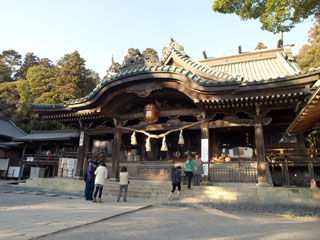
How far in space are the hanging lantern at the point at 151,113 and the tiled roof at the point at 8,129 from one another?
2363cm

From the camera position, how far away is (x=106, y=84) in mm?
12031

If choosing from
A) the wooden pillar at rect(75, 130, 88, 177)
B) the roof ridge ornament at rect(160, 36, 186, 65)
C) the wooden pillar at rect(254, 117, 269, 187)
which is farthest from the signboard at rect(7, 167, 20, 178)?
the wooden pillar at rect(254, 117, 269, 187)

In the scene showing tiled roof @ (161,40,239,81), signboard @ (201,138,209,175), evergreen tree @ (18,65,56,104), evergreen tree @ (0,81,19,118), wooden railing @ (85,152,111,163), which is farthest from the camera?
evergreen tree @ (0,81,19,118)

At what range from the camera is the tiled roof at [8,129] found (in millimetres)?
28347

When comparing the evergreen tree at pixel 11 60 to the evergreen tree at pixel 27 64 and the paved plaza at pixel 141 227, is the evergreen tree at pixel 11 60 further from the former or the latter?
the paved plaza at pixel 141 227

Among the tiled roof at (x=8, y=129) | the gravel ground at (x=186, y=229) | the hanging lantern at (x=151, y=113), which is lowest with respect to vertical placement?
the gravel ground at (x=186, y=229)

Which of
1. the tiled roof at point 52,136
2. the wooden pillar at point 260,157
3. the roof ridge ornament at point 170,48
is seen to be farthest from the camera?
the tiled roof at point 52,136

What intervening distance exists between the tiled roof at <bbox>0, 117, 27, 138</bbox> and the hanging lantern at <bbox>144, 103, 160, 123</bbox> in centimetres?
2363

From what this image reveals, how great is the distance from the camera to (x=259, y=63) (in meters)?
17.5

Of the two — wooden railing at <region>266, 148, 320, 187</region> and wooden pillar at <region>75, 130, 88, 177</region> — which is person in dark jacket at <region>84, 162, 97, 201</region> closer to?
wooden pillar at <region>75, 130, 88, 177</region>

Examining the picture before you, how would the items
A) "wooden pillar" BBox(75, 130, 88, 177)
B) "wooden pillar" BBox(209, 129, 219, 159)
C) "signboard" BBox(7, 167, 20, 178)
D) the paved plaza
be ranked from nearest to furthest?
the paved plaza < "wooden pillar" BBox(209, 129, 219, 159) < "wooden pillar" BBox(75, 130, 88, 177) < "signboard" BBox(7, 167, 20, 178)

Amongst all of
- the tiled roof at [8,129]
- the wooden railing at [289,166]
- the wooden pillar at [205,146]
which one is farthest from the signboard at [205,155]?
the tiled roof at [8,129]

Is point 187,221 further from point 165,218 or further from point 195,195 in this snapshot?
point 195,195

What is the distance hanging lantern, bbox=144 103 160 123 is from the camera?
12312 millimetres
